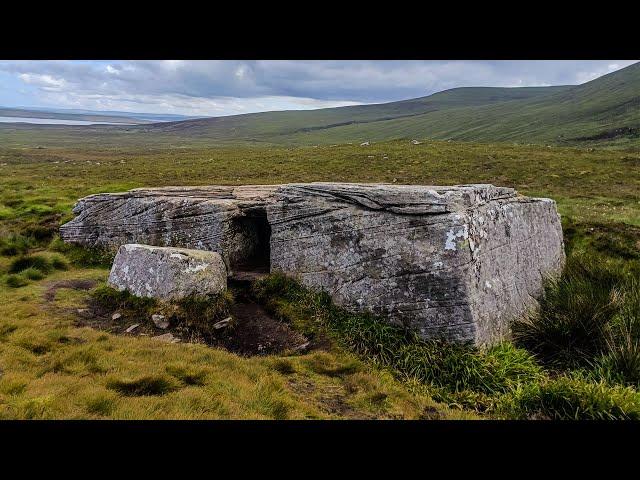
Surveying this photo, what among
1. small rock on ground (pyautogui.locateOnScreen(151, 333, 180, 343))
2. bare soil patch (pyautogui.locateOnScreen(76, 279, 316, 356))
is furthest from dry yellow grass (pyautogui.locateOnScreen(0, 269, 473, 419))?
bare soil patch (pyautogui.locateOnScreen(76, 279, 316, 356))

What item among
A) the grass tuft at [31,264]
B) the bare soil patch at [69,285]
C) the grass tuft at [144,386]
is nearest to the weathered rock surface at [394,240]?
the grass tuft at [31,264]

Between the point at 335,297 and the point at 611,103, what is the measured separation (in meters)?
178

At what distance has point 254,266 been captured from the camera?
49.9ft

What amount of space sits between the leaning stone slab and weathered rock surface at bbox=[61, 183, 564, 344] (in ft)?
6.99

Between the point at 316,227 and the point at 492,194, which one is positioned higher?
the point at 492,194

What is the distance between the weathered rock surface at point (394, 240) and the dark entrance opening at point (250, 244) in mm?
41

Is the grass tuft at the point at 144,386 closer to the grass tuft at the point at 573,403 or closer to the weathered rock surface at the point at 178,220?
the grass tuft at the point at 573,403

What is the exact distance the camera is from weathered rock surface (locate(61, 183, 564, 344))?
10805 mm

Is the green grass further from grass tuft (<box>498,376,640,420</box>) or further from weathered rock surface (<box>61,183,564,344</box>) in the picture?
weathered rock surface (<box>61,183,564,344</box>)

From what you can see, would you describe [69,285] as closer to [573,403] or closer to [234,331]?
[234,331]

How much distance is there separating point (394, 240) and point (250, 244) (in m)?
6.31
